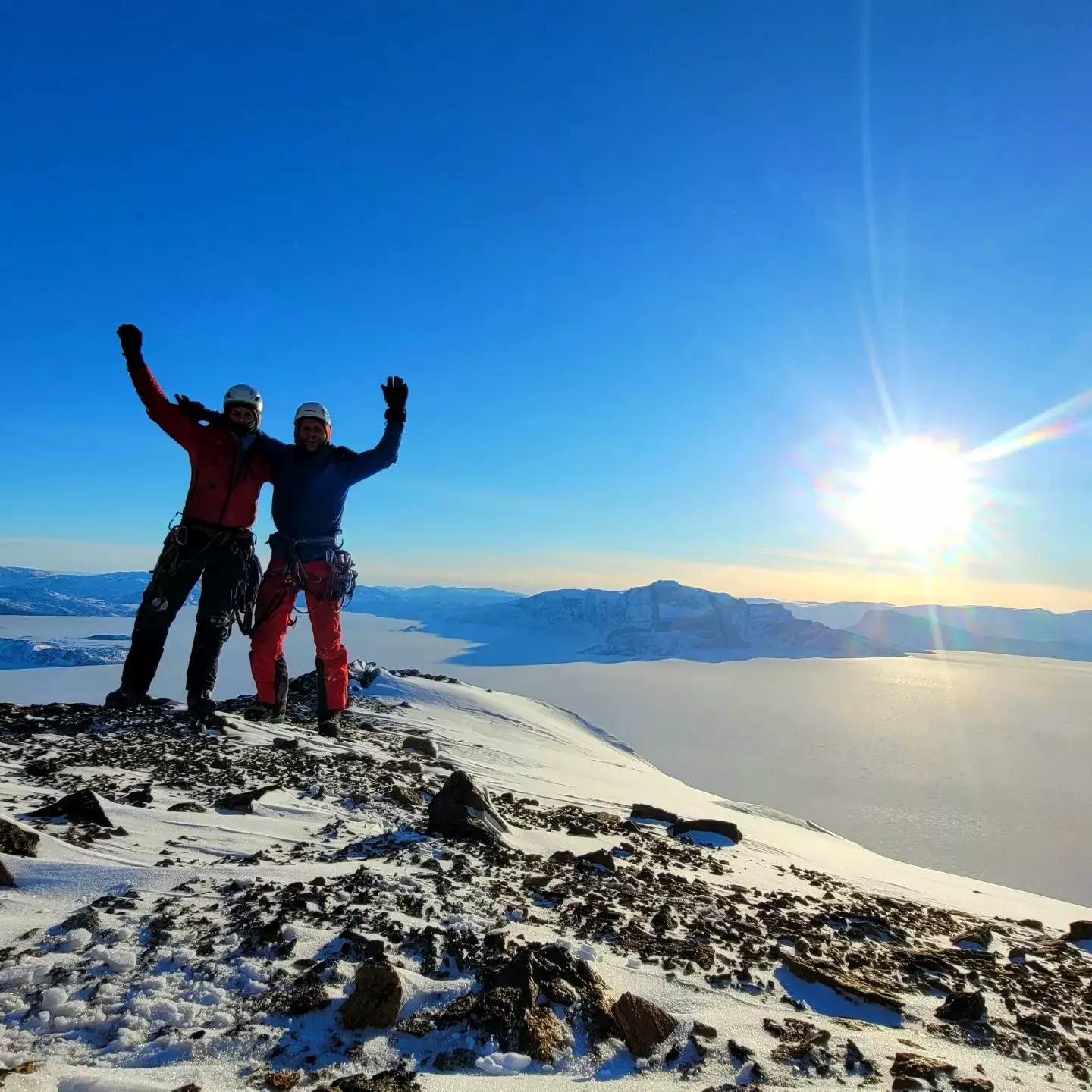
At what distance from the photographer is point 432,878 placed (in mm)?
3367

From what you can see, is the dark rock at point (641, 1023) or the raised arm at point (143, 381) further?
the raised arm at point (143, 381)

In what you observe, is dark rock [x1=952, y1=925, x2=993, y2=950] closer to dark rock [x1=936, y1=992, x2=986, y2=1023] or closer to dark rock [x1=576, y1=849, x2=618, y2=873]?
dark rock [x1=936, y1=992, x2=986, y2=1023]

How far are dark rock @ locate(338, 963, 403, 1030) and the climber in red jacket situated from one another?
444 centimetres

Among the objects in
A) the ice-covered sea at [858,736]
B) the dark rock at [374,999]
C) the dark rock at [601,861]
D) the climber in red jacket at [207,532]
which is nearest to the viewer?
the dark rock at [374,999]

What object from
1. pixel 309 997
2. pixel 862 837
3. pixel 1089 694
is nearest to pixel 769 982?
pixel 309 997

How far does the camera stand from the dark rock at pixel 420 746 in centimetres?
912

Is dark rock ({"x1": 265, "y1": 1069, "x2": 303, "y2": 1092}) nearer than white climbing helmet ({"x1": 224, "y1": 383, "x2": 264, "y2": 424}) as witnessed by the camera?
Yes

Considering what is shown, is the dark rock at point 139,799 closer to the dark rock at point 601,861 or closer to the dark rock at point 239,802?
the dark rock at point 239,802

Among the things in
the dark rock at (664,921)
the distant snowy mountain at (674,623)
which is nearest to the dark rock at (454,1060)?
the dark rock at (664,921)

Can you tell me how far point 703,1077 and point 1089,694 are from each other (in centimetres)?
13914

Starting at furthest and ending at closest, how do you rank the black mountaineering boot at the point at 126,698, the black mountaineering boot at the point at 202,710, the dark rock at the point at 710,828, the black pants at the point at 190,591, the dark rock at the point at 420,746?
the dark rock at the point at 420,746 < the dark rock at the point at 710,828 < the black mountaineering boot at the point at 202,710 < the black mountaineering boot at the point at 126,698 < the black pants at the point at 190,591

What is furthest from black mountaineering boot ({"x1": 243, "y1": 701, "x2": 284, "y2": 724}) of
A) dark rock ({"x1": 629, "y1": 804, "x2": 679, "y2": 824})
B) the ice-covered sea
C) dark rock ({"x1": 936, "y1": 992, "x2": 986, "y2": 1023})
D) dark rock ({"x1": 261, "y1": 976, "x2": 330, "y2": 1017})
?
the ice-covered sea

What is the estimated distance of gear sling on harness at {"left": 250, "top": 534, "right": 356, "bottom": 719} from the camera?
613 centimetres

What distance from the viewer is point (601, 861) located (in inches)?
169
